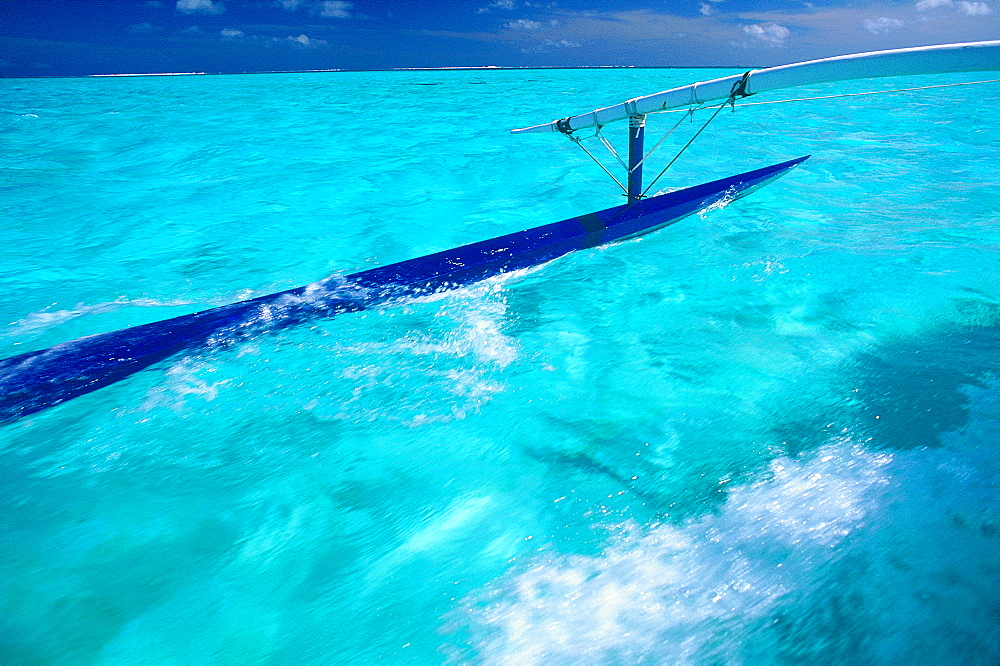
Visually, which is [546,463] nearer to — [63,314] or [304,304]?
[304,304]

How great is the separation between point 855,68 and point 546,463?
4325 mm

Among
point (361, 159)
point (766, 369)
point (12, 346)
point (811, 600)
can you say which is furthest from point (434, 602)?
point (361, 159)

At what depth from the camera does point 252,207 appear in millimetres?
11492

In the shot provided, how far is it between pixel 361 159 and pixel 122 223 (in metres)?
7.38

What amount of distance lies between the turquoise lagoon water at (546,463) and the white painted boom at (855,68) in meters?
2.07

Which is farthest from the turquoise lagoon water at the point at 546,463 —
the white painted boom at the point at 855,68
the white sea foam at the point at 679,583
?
the white painted boom at the point at 855,68

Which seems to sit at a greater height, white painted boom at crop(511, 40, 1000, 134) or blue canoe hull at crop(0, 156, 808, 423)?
white painted boom at crop(511, 40, 1000, 134)

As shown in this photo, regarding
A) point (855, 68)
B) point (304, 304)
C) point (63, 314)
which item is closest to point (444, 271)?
point (304, 304)

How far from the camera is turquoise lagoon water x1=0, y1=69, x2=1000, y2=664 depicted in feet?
9.22

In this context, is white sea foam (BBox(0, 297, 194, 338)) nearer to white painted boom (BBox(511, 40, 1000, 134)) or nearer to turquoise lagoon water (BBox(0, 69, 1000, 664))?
turquoise lagoon water (BBox(0, 69, 1000, 664))

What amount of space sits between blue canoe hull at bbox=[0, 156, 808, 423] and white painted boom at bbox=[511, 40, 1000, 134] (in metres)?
1.95

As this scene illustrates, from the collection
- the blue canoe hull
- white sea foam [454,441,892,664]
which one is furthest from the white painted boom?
white sea foam [454,441,892,664]

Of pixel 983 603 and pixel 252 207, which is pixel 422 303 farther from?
pixel 252 207

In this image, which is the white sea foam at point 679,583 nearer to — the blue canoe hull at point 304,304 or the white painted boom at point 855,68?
the white painted boom at point 855,68
